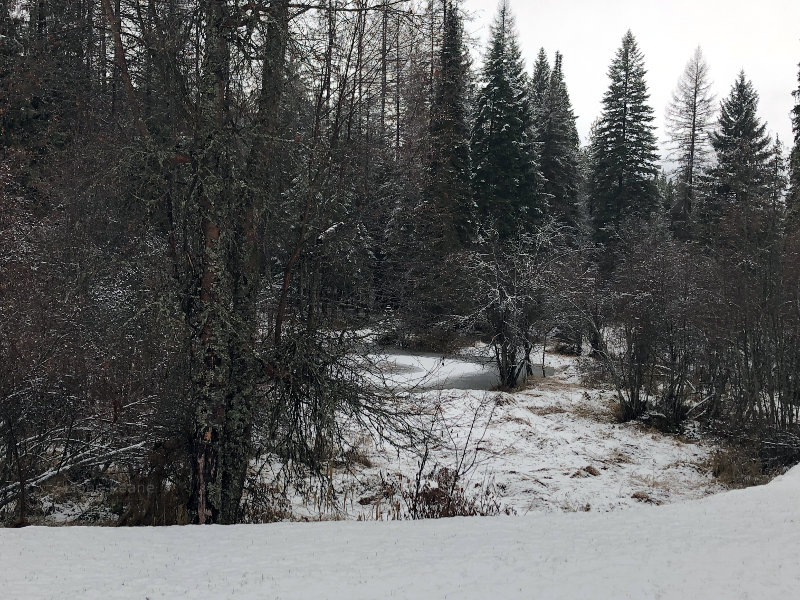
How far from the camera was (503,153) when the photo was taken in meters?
27.4

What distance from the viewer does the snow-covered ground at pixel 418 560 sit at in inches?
142

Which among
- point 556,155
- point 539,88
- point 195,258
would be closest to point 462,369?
point 195,258

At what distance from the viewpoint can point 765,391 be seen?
11.1 metres

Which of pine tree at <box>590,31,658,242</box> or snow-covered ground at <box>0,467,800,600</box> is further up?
pine tree at <box>590,31,658,242</box>

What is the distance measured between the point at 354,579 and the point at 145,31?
6.05 m

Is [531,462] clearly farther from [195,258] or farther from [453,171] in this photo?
[453,171]

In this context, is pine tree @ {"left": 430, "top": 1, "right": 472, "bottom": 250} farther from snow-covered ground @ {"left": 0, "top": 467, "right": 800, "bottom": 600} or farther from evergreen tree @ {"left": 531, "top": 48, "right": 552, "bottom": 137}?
snow-covered ground @ {"left": 0, "top": 467, "right": 800, "bottom": 600}

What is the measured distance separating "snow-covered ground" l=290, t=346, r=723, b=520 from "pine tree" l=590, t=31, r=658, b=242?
20.3 m

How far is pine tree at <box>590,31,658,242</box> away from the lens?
107 feet

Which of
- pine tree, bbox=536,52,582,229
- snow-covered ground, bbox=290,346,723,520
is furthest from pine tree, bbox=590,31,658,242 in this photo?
snow-covered ground, bbox=290,346,723,520

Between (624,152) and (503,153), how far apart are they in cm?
965

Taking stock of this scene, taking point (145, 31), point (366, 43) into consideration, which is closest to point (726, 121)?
point (366, 43)

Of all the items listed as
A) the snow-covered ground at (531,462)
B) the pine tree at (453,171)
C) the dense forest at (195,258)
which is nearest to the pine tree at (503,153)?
the pine tree at (453,171)

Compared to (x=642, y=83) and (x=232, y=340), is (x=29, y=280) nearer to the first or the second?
(x=232, y=340)
